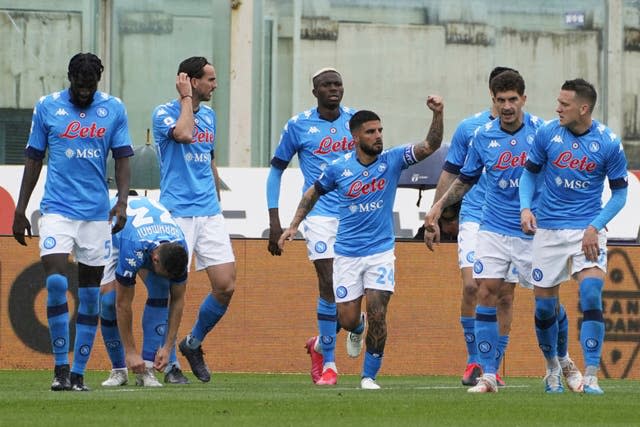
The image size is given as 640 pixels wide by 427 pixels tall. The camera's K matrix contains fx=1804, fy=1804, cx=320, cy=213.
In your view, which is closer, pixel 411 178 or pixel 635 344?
pixel 635 344

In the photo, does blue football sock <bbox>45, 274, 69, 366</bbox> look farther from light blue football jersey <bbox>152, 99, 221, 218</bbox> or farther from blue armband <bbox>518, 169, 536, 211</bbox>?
blue armband <bbox>518, 169, 536, 211</bbox>

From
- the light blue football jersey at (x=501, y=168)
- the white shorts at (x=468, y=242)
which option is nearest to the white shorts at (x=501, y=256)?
the light blue football jersey at (x=501, y=168)

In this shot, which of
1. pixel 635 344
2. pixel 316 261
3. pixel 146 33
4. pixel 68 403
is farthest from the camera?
pixel 146 33

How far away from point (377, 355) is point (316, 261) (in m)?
1.47

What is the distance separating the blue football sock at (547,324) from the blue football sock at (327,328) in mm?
1876

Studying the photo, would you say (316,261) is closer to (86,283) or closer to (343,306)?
(343,306)

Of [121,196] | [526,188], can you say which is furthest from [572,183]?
[121,196]

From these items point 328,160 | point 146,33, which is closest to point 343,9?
point 146,33

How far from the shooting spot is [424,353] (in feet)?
55.6

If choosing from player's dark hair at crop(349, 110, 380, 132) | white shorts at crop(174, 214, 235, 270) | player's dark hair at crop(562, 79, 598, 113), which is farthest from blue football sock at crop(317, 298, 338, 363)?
player's dark hair at crop(562, 79, 598, 113)

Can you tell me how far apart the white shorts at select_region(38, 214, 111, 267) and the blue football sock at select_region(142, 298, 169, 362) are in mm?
1172

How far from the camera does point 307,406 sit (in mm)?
10797

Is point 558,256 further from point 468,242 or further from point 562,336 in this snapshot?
point 468,242

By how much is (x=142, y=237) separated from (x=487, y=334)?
2538 mm
